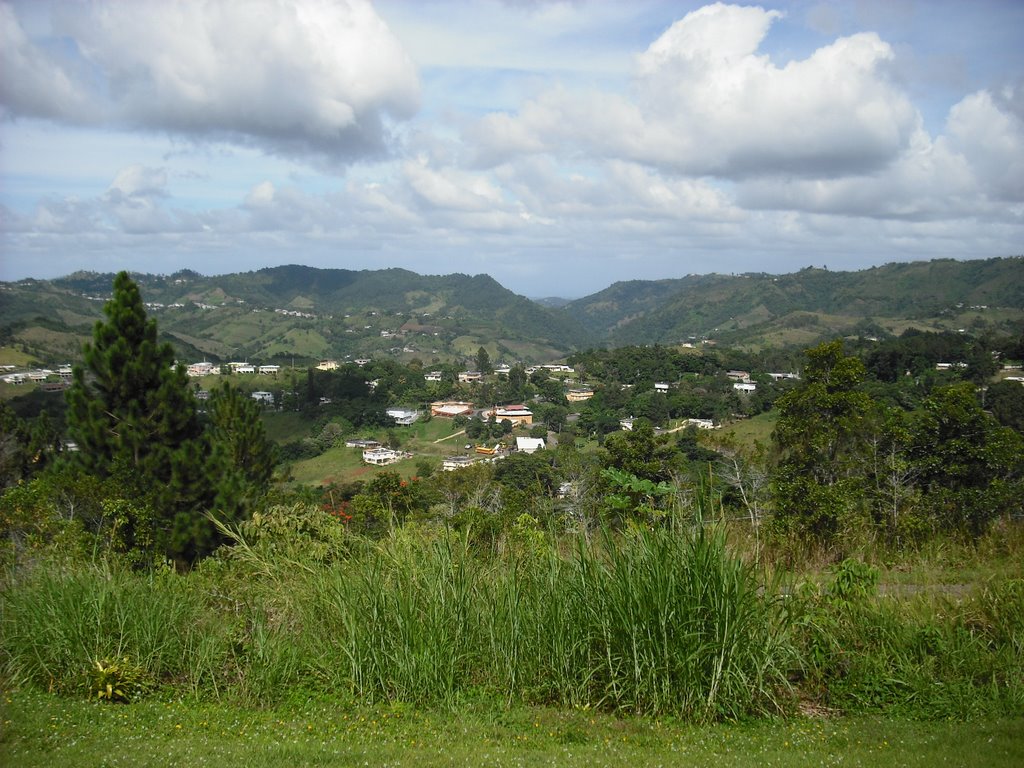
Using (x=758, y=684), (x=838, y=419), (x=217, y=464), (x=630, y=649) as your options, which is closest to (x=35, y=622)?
(x=630, y=649)

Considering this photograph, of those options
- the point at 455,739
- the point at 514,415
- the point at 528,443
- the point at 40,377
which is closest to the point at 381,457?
the point at 528,443

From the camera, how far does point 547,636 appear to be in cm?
424

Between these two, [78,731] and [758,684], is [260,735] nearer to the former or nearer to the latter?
[78,731]

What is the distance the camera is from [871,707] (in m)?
3.92

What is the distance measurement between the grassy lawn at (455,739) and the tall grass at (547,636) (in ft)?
0.64

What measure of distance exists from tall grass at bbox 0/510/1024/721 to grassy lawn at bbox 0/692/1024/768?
0.19 m

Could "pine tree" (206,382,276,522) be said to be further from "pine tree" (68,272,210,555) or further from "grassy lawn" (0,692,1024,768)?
"grassy lawn" (0,692,1024,768)

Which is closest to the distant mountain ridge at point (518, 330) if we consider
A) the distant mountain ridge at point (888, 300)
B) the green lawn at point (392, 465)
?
the distant mountain ridge at point (888, 300)

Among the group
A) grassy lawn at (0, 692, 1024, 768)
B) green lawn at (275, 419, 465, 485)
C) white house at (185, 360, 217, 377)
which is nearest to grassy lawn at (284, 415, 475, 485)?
green lawn at (275, 419, 465, 485)

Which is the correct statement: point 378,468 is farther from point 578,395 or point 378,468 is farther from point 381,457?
point 578,395

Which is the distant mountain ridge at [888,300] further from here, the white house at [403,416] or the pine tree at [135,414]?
the pine tree at [135,414]

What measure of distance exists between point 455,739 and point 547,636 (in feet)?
2.80

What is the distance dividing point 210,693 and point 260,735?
787 millimetres

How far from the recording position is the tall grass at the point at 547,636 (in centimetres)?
396
